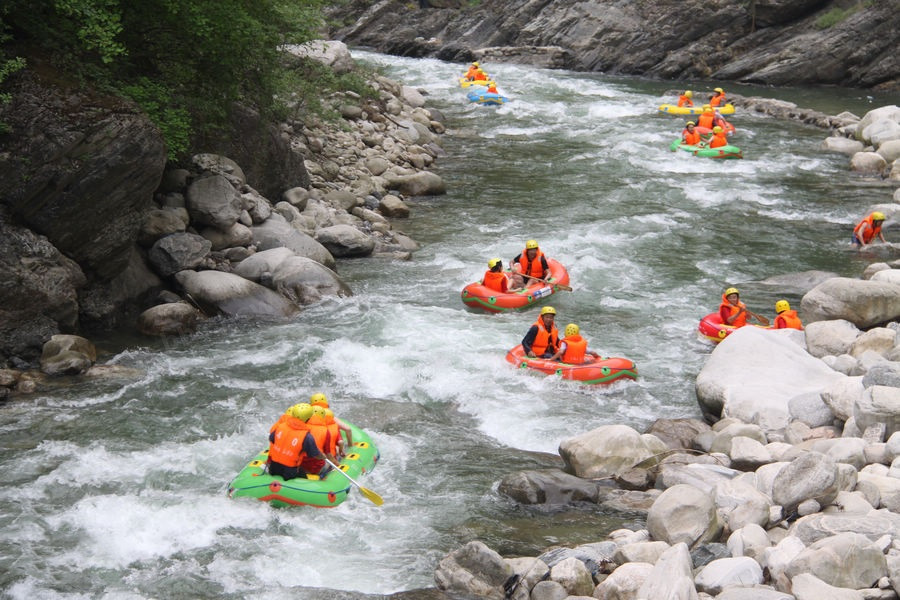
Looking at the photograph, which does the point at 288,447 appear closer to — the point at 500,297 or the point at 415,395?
the point at 415,395

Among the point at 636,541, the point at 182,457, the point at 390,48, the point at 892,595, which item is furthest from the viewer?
the point at 390,48

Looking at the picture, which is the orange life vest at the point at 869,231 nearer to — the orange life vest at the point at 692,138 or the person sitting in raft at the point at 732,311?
the person sitting in raft at the point at 732,311

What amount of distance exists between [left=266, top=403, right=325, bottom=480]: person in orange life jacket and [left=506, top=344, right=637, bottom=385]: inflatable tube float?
3.54 metres

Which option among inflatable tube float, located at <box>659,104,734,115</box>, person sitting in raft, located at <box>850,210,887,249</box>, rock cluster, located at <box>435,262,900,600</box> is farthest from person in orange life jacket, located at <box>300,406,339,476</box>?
inflatable tube float, located at <box>659,104,734,115</box>

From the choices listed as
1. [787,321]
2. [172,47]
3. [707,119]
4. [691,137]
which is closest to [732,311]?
[787,321]

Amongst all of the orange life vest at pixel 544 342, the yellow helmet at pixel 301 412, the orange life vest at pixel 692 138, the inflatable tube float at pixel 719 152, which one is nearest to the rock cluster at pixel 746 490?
the orange life vest at pixel 544 342

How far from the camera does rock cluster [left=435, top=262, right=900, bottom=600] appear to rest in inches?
240

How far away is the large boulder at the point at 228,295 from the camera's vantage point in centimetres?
1234

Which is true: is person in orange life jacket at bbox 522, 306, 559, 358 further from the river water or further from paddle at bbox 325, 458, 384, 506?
paddle at bbox 325, 458, 384, 506

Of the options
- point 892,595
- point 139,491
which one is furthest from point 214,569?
point 892,595

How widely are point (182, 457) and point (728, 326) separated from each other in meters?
6.97

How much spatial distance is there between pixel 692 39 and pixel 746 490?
30.2m

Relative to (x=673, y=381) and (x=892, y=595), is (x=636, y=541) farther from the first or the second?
(x=673, y=381)

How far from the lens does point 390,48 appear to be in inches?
1741
